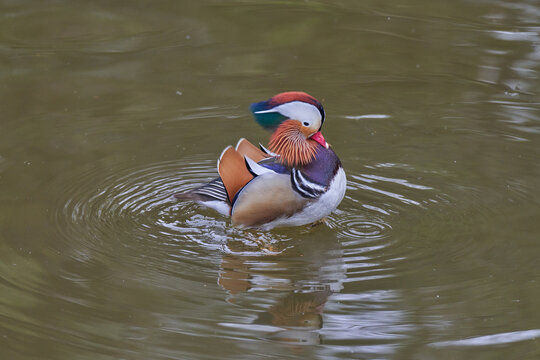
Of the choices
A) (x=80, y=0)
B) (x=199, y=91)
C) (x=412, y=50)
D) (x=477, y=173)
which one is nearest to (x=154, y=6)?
(x=80, y=0)

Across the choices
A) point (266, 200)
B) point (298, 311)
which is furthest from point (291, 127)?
point (298, 311)

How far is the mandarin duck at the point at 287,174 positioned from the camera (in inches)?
236

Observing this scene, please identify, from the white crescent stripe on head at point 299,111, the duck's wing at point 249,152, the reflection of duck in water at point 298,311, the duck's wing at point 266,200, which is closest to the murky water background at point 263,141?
the reflection of duck in water at point 298,311

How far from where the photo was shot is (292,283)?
547 cm

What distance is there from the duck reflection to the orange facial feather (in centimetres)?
64

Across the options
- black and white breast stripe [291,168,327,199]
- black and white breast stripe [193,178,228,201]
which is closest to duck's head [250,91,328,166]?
black and white breast stripe [291,168,327,199]

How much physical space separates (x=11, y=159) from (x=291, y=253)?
2.84 meters

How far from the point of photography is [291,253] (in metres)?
5.91

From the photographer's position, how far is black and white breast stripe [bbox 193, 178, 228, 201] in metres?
6.34

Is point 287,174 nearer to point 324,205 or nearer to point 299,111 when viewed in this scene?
point 324,205

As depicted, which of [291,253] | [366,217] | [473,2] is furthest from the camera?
[473,2]

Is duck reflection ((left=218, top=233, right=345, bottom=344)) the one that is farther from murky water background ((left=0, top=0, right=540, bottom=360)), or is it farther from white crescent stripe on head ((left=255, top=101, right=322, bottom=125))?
white crescent stripe on head ((left=255, top=101, right=322, bottom=125))

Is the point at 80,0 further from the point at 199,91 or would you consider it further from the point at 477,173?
the point at 477,173

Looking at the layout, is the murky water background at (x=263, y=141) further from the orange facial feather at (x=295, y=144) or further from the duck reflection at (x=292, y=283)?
the orange facial feather at (x=295, y=144)
